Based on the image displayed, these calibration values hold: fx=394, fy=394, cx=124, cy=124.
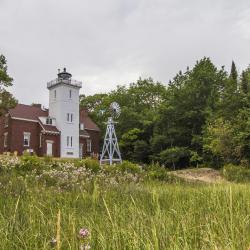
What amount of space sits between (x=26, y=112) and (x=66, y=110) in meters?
4.09

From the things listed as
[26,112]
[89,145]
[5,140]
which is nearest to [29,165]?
[5,140]

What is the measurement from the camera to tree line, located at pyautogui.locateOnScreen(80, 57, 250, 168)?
29656 mm

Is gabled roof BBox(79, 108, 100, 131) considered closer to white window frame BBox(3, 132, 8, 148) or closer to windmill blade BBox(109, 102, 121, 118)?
white window frame BBox(3, 132, 8, 148)

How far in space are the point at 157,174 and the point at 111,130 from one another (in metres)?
→ 18.4

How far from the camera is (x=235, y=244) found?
2.47 meters

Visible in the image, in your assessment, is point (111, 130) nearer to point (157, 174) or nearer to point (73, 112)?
point (73, 112)

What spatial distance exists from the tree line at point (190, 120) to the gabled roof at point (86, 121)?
350cm

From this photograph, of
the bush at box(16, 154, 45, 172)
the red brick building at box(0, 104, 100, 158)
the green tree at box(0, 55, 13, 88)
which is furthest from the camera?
the red brick building at box(0, 104, 100, 158)

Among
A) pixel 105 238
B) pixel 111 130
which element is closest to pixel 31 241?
pixel 105 238

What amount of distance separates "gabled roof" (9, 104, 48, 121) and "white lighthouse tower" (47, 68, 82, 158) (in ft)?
3.99

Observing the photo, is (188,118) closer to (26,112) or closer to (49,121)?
(49,121)

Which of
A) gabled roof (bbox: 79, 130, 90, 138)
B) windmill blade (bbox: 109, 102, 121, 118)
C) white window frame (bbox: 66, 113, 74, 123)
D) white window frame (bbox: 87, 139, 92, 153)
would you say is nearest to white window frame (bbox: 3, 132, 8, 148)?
white window frame (bbox: 66, 113, 74, 123)

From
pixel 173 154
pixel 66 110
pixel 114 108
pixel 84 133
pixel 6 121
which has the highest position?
pixel 66 110

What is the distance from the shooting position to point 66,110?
136 ft
